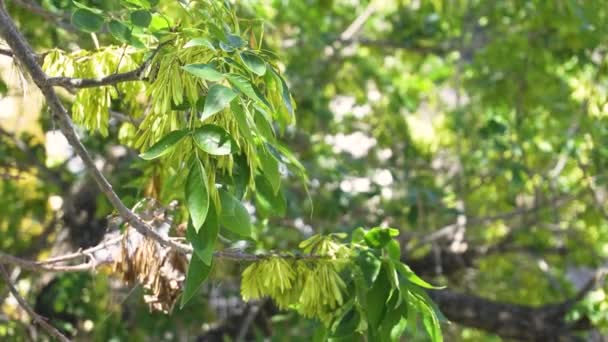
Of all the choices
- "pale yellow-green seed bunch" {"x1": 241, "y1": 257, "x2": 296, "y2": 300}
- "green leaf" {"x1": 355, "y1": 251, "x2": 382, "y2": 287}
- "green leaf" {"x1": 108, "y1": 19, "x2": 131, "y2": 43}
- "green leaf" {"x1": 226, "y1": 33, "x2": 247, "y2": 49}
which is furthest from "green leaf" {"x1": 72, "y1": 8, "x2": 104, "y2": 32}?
"green leaf" {"x1": 355, "y1": 251, "x2": 382, "y2": 287}

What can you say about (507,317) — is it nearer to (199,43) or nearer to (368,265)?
(368,265)

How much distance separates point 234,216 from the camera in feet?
5.10

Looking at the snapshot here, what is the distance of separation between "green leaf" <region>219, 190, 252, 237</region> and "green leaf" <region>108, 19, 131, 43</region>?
33 centimetres

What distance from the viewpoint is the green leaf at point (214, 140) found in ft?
4.50

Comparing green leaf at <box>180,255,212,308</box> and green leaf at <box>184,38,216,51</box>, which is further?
green leaf at <box>180,255,212,308</box>

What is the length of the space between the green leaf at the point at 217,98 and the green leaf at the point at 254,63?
0.10 metres

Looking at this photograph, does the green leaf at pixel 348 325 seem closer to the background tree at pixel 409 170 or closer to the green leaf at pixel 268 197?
the green leaf at pixel 268 197

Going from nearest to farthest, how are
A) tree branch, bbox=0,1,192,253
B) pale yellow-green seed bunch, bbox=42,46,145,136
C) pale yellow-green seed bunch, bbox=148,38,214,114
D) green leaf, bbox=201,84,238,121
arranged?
green leaf, bbox=201,84,238,121 → pale yellow-green seed bunch, bbox=148,38,214,114 → tree branch, bbox=0,1,192,253 → pale yellow-green seed bunch, bbox=42,46,145,136

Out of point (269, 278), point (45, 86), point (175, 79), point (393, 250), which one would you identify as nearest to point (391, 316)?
point (393, 250)

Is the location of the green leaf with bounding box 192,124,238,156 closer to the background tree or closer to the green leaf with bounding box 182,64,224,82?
the green leaf with bounding box 182,64,224,82

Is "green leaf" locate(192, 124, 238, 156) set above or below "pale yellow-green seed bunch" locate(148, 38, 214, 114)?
below

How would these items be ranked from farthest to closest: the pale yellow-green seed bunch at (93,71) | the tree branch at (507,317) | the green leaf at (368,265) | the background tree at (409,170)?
1. the tree branch at (507,317)
2. the background tree at (409,170)
3. the green leaf at (368,265)
4. the pale yellow-green seed bunch at (93,71)

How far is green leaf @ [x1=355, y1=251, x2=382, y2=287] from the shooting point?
5.76ft

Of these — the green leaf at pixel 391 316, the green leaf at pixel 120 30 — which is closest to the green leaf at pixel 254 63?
the green leaf at pixel 120 30
